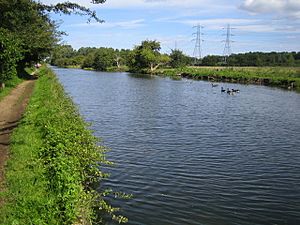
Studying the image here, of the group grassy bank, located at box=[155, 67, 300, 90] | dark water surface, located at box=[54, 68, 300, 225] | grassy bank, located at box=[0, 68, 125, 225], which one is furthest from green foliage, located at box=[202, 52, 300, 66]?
grassy bank, located at box=[0, 68, 125, 225]

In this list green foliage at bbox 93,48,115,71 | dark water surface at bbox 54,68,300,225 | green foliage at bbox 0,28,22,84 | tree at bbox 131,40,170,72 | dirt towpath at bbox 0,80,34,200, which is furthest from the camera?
green foliage at bbox 93,48,115,71

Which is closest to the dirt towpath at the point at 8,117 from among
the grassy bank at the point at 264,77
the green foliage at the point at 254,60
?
the grassy bank at the point at 264,77

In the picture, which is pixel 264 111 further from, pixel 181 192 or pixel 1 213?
pixel 1 213

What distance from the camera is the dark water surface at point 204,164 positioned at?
1208cm

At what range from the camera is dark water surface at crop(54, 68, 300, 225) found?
12078 mm

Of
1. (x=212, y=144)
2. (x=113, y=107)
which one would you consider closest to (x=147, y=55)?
(x=113, y=107)

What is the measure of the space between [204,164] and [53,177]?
342 inches

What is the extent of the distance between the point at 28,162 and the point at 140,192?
156 inches

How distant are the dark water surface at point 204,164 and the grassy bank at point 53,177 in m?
2.14

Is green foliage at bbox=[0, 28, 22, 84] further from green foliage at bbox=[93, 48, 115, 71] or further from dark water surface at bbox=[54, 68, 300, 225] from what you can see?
green foliage at bbox=[93, 48, 115, 71]

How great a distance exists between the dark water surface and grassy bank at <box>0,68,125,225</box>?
214 centimetres

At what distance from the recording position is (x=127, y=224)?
10898mm

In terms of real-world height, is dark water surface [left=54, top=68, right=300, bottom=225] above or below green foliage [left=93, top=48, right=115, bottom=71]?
below

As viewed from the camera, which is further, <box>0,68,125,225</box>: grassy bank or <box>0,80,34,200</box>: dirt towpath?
<box>0,80,34,200</box>: dirt towpath
